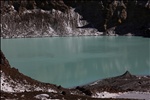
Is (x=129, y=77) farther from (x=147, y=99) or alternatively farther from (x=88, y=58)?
(x=88, y=58)

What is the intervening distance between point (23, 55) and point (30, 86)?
278 ft

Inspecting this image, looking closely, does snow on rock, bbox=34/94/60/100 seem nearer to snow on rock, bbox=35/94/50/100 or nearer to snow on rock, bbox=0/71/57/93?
snow on rock, bbox=35/94/50/100

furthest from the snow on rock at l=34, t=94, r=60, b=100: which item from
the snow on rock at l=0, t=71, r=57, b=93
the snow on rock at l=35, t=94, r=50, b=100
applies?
the snow on rock at l=0, t=71, r=57, b=93

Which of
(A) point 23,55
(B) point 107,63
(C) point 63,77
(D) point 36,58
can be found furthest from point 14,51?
(C) point 63,77

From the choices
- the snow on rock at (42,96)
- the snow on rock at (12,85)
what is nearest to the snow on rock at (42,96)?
the snow on rock at (42,96)

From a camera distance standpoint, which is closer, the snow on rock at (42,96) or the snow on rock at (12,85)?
the snow on rock at (42,96)

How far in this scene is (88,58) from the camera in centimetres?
11238

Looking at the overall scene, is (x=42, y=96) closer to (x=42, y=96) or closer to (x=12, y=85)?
(x=42, y=96)

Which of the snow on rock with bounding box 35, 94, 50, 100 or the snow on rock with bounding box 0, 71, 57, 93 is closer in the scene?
the snow on rock with bounding box 35, 94, 50, 100

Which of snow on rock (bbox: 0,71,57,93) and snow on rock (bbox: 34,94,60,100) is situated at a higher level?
snow on rock (bbox: 0,71,57,93)

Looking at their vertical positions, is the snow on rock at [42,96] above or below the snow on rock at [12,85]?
below


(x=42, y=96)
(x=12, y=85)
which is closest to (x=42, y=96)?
(x=42, y=96)

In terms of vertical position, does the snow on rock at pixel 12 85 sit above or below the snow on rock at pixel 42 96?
above

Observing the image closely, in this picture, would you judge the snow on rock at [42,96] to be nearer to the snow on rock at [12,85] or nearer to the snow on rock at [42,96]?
the snow on rock at [42,96]
